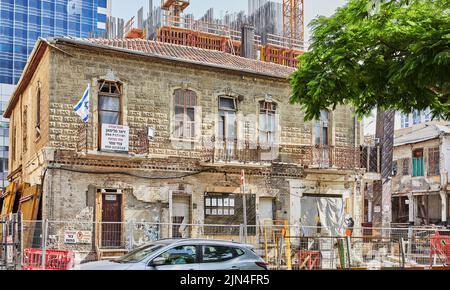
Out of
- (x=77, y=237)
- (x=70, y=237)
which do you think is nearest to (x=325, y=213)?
(x=77, y=237)

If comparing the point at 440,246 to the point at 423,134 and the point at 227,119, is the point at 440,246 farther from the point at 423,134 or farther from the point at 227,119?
the point at 423,134

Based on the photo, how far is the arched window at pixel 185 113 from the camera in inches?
957

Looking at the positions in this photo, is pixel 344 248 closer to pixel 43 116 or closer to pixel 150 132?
pixel 150 132

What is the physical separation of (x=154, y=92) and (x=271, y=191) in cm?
660

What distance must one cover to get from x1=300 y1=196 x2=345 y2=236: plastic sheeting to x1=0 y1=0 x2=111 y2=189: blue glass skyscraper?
24.4 meters

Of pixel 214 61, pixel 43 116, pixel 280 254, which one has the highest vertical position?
pixel 214 61

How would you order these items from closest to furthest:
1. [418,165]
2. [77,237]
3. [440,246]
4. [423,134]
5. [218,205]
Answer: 1. [440,246]
2. [77,237]
3. [218,205]
4. [418,165]
5. [423,134]

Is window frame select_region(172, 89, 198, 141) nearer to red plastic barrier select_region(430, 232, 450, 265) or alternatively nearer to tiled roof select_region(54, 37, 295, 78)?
tiled roof select_region(54, 37, 295, 78)

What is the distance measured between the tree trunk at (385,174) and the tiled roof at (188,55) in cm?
511

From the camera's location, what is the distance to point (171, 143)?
24.0 meters

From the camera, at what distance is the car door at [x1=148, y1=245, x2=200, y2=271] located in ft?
39.9

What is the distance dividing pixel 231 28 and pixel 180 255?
23.5 m

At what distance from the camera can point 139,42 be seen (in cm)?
2589
